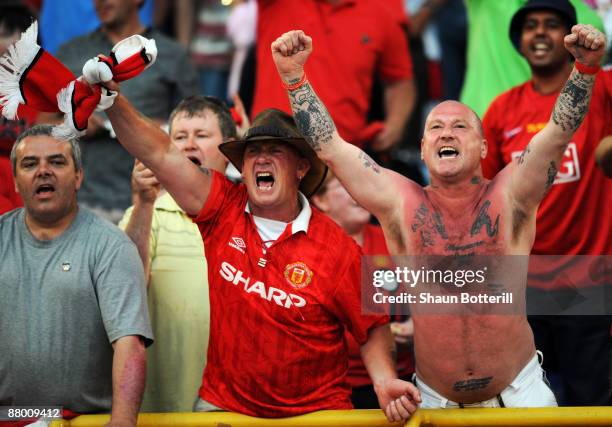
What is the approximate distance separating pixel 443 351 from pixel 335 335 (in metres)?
0.49

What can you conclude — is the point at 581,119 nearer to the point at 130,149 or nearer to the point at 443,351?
the point at 443,351

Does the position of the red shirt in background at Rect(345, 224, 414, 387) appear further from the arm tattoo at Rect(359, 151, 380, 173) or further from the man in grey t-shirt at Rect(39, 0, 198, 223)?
the man in grey t-shirt at Rect(39, 0, 198, 223)

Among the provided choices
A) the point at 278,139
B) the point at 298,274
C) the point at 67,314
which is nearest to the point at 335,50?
the point at 278,139

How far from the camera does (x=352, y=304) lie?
5504 mm

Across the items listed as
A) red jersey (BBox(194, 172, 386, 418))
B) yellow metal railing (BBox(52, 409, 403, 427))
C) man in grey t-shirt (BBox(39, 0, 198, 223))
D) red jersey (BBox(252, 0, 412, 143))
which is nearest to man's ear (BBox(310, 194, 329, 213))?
red jersey (BBox(252, 0, 412, 143))

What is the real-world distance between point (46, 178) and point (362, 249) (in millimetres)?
1856

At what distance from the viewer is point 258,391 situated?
5410 millimetres

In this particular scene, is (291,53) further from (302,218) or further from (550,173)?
(550,173)

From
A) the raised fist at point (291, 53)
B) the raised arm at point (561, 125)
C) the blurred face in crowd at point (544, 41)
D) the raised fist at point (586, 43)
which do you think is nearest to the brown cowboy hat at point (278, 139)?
the raised fist at point (291, 53)

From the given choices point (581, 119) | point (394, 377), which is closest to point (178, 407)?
point (394, 377)

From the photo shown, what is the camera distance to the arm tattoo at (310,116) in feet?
17.8

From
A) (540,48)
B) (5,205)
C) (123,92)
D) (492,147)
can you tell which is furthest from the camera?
(123,92)

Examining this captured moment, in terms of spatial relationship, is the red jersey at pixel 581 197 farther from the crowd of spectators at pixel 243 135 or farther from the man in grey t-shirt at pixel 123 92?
the man in grey t-shirt at pixel 123 92

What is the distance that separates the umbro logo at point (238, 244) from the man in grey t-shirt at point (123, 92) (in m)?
2.17
